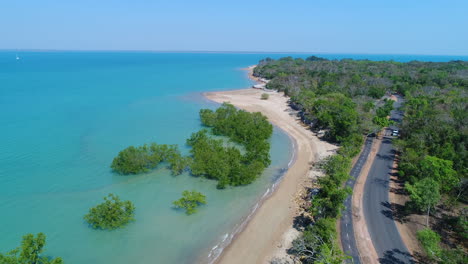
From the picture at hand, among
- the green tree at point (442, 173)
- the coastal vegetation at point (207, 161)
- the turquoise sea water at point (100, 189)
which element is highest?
the green tree at point (442, 173)

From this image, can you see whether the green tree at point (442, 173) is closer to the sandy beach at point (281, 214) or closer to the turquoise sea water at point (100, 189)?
the sandy beach at point (281, 214)

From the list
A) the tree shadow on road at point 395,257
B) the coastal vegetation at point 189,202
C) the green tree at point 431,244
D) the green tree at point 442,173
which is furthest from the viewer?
the coastal vegetation at point 189,202

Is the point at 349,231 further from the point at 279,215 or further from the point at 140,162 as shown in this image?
the point at 140,162

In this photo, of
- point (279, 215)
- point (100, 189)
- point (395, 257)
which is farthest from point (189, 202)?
point (395, 257)

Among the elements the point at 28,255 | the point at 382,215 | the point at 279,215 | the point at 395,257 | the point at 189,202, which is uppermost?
the point at 382,215

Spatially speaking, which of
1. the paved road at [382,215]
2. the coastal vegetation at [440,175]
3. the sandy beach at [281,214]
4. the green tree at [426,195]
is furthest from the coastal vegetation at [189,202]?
the green tree at [426,195]

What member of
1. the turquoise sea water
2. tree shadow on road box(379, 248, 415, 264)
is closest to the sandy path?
the turquoise sea water

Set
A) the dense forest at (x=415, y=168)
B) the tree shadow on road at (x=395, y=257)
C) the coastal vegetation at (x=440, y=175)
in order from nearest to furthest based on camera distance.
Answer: the tree shadow on road at (x=395, y=257)
the dense forest at (x=415, y=168)
the coastal vegetation at (x=440, y=175)

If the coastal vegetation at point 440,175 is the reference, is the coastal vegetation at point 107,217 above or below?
below
